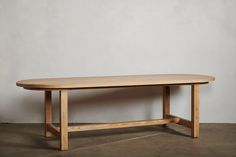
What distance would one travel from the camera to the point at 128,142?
306 cm

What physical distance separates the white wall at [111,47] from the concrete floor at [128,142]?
44cm

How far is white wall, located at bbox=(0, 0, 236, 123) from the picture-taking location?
13.1ft

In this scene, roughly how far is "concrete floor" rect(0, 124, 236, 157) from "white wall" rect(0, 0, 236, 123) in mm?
439

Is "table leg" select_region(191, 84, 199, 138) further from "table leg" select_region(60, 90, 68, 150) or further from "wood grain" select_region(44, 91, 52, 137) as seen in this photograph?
"wood grain" select_region(44, 91, 52, 137)

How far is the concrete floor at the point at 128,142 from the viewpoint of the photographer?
2697 mm

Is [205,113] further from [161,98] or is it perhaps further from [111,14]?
[111,14]

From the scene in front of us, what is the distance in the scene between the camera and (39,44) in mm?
3994

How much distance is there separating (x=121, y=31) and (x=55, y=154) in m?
1.85

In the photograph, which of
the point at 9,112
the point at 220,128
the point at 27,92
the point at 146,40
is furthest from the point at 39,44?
the point at 220,128

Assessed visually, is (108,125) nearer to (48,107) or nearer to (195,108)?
(48,107)

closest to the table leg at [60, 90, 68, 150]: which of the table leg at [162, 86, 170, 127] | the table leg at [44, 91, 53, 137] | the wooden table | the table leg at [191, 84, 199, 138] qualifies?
the wooden table

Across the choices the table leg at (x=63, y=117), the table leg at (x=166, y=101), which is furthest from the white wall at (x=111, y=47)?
the table leg at (x=63, y=117)

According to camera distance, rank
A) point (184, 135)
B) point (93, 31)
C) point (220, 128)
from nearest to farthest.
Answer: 1. point (184, 135)
2. point (220, 128)
3. point (93, 31)

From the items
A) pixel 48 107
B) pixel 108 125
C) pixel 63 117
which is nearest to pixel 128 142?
pixel 108 125
